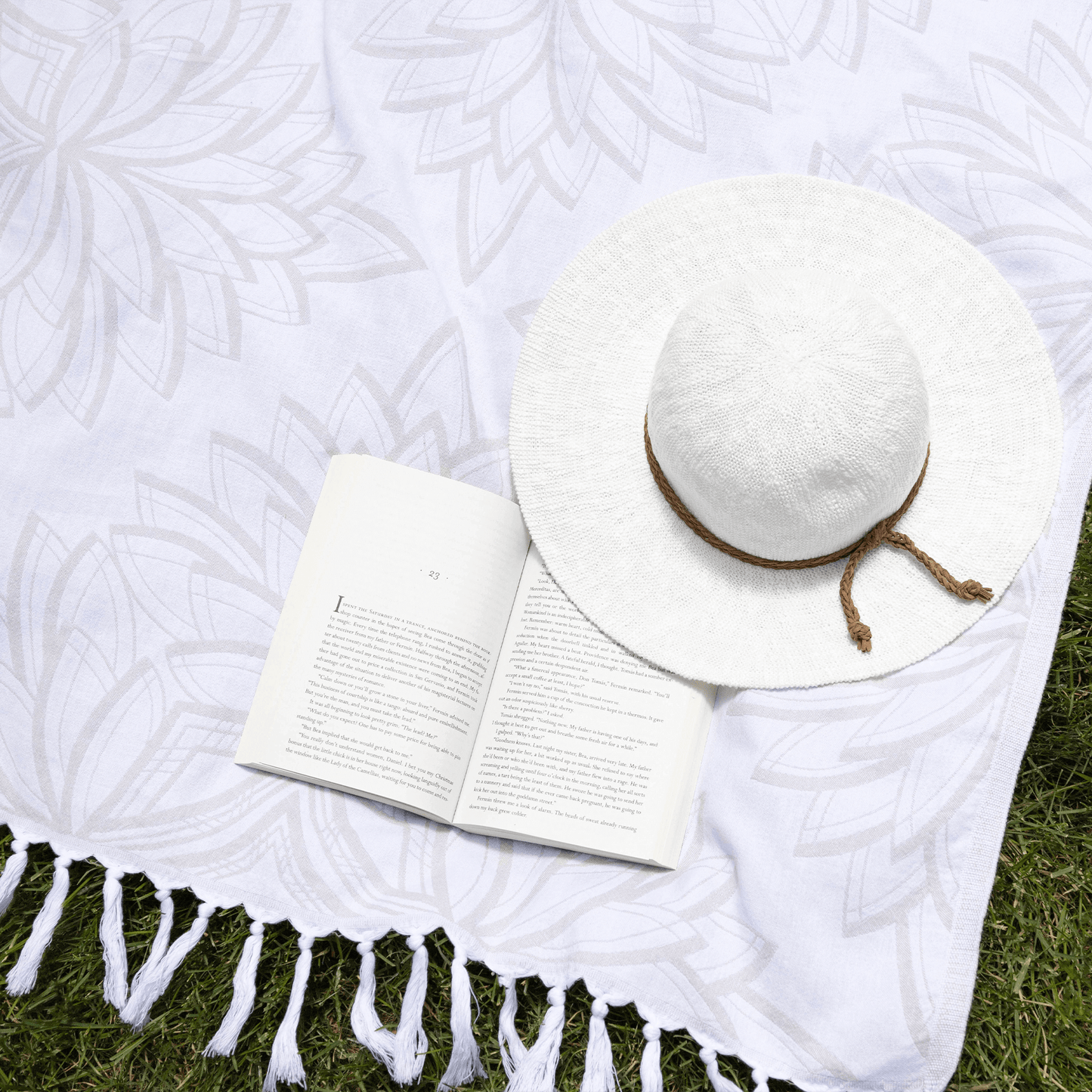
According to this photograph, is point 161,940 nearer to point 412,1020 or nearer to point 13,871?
point 13,871

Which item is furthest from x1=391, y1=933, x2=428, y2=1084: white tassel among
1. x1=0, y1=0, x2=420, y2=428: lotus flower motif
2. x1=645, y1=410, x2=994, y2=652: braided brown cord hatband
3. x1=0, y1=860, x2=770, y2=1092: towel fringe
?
x1=0, y1=0, x2=420, y2=428: lotus flower motif

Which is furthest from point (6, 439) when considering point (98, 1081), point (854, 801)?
point (854, 801)

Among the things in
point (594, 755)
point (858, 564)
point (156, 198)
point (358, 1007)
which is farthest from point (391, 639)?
point (156, 198)

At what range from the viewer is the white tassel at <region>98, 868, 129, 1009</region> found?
3.50 feet

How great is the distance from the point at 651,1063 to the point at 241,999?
1.48ft

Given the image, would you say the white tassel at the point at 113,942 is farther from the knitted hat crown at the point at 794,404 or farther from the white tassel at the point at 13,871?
the knitted hat crown at the point at 794,404

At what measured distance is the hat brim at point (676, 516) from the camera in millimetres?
1000

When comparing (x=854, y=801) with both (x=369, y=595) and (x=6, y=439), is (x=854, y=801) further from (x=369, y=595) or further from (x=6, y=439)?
(x=6, y=439)

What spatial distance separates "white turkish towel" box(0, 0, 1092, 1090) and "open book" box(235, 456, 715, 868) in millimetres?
52

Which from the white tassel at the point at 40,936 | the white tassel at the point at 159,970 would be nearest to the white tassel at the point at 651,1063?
the white tassel at the point at 159,970

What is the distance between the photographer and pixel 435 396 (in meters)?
1.17

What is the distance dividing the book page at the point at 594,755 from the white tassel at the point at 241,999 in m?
0.26

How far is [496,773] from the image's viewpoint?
1.05 meters

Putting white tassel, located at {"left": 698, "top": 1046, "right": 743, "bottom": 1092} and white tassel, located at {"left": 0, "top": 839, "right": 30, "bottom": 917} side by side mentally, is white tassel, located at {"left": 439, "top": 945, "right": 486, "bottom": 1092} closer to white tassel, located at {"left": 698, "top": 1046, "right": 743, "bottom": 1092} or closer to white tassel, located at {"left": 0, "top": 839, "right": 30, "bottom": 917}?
white tassel, located at {"left": 698, "top": 1046, "right": 743, "bottom": 1092}
